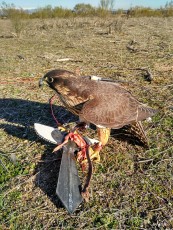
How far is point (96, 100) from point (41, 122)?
133 centimetres

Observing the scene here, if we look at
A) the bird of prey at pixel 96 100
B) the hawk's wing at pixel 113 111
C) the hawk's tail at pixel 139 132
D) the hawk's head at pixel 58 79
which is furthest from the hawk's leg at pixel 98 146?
the hawk's head at pixel 58 79

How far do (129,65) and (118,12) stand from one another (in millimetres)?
12451

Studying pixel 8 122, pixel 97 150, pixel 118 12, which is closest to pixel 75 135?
pixel 97 150

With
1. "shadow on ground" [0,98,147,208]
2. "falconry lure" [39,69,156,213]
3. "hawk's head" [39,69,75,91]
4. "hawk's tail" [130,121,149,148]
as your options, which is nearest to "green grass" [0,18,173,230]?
"shadow on ground" [0,98,147,208]

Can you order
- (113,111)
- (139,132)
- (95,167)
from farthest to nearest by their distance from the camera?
1. (139,132)
2. (95,167)
3. (113,111)

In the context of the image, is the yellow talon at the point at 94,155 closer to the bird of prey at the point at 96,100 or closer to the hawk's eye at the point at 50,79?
the bird of prey at the point at 96,100

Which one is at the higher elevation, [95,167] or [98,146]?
[98,146]

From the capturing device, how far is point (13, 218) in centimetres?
240

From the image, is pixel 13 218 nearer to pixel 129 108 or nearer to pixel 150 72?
pixel 129 108

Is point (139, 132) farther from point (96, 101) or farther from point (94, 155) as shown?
point (96, 101)

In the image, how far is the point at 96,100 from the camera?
275 centimetres

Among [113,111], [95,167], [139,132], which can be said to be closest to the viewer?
[113,111]

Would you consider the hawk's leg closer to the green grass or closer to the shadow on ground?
the green grass

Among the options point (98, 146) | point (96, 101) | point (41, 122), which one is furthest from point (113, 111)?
point (41, 122)
